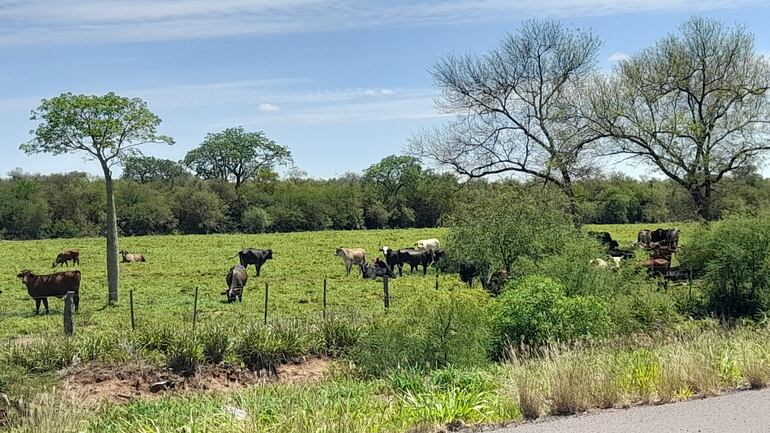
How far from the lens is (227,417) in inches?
276

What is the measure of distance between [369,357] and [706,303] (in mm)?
11183

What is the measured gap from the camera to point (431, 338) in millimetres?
→ 12047

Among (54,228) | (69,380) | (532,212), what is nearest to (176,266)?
(532,212)

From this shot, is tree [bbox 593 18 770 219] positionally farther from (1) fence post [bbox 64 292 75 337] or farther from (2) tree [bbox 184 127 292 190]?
(2) tree [bbox 184 127 292 190]

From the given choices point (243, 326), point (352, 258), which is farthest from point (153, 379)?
point (352, 258)

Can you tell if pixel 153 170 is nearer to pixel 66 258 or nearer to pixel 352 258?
pixel 66 258

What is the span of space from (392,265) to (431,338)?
20.2m

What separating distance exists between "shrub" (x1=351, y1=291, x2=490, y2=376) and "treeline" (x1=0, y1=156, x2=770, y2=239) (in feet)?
137

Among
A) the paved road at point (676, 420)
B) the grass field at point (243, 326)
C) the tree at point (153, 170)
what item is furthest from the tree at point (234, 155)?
the paved road at point (676, 420)

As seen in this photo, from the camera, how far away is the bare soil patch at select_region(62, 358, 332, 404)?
12023 mm

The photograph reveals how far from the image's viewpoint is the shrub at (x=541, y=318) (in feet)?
43.8

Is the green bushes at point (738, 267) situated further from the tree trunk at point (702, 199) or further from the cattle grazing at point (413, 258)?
the cattle grazing at point (413, 258)

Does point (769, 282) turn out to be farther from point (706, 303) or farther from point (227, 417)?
point (227, 417)

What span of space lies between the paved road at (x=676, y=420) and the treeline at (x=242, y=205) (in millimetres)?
46731
